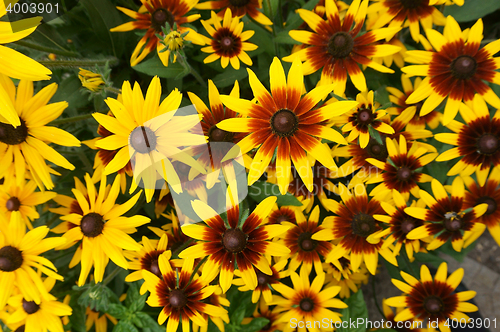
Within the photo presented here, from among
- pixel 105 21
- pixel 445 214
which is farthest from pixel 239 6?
pixel 445 214

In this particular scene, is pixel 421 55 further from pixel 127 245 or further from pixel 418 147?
pixel 127 245

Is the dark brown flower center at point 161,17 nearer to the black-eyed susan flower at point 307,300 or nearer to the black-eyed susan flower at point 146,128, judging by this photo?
the black-eyed susan flower at point 146,128

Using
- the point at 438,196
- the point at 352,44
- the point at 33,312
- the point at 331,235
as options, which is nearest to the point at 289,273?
the point at 331,235

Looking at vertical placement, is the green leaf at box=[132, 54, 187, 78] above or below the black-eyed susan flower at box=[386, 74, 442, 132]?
below

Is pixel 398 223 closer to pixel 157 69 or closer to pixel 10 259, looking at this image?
pixel 157 69

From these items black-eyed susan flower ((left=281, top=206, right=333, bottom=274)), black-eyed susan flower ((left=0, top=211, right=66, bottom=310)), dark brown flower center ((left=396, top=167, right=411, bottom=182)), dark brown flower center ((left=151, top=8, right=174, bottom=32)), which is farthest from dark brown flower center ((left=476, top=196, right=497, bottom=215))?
black-eyed susan flower ((left=0, top=211, right=66, bottom=310))

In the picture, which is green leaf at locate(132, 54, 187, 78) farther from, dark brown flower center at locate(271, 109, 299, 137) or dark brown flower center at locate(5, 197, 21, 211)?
dark brown flower center at locate(5, 197, 21, 211)

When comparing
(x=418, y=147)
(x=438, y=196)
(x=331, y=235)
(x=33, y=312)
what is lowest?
(x=33, y=312)
